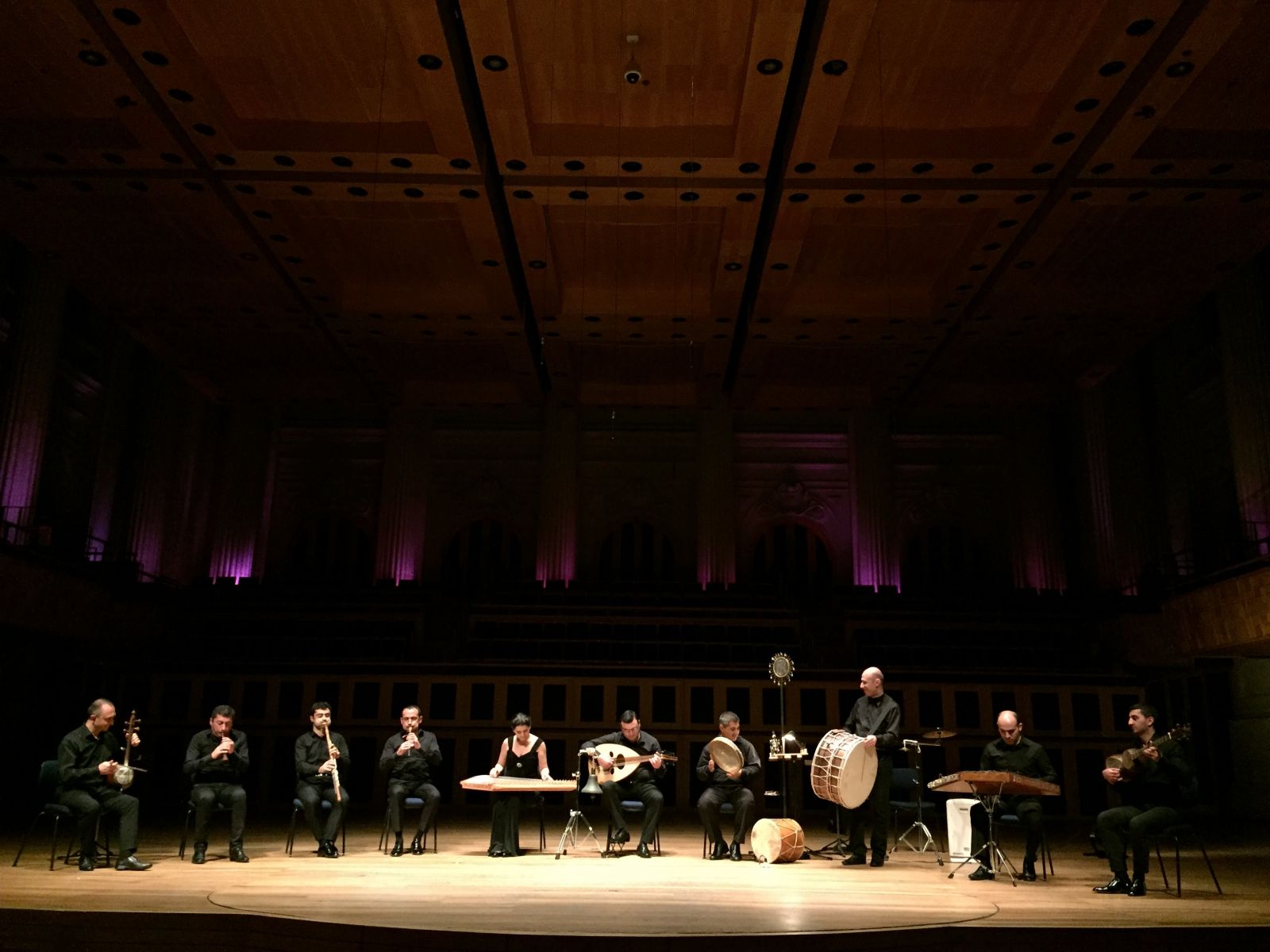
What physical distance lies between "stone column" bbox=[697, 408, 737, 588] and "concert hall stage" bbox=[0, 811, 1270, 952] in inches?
384

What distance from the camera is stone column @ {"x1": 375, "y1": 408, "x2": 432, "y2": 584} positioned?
16.4 metres

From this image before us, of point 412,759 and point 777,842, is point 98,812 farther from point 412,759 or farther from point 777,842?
point 777,842

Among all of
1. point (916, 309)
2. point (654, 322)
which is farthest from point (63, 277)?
point (916, 309)

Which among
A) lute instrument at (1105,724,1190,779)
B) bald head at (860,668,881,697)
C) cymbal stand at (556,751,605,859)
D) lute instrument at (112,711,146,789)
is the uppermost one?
bald head at (860,668,881,697)

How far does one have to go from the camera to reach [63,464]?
1462 centimetres

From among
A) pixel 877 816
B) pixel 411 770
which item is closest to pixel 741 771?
pixel 877 816

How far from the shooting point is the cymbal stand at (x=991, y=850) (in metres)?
6.00

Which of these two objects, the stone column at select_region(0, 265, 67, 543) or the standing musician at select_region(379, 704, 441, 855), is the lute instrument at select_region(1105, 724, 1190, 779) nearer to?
the standing musician at select_region(379, 704, 441, 855)

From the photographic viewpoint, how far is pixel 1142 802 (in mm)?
5551

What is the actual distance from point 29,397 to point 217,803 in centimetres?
745

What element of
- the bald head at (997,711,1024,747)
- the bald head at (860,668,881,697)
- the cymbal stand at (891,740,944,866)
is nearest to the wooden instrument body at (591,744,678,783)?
the bald head at (860,668,881,697)

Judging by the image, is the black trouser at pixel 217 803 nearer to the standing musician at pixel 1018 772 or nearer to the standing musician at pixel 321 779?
the standing musician at pixel 321 779

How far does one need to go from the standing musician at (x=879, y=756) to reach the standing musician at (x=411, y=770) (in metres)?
3.04

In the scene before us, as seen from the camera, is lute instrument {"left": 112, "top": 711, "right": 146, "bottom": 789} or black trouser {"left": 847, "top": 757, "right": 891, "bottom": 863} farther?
black trouser {"left": 847, "top": 757, "right": 891, "bottom": 863}
